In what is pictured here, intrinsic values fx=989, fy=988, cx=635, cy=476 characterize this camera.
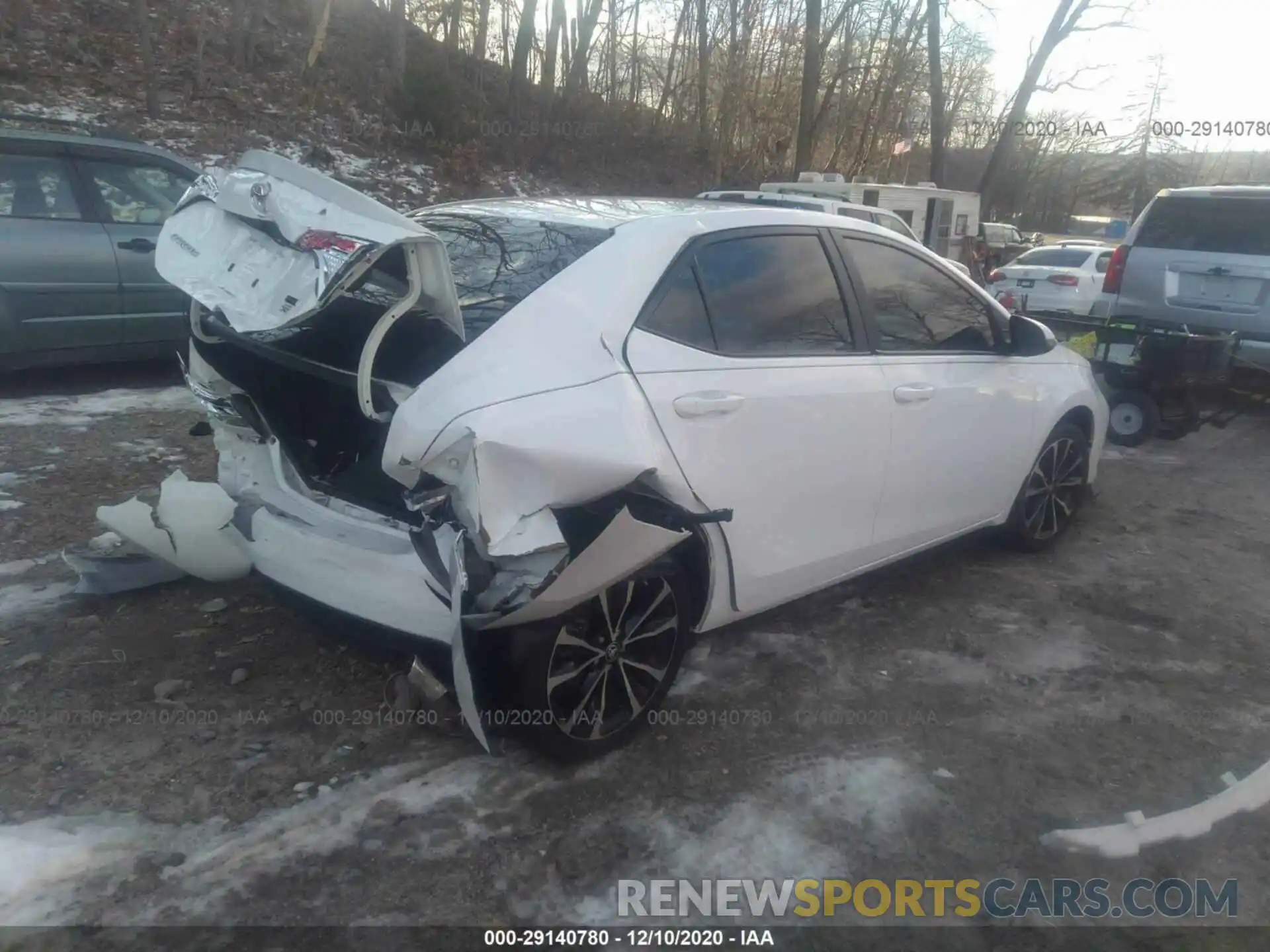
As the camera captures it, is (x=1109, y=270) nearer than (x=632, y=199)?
No

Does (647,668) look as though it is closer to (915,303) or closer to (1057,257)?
(915,303)

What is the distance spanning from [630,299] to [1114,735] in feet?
7.52

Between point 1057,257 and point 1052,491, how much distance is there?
15442 millimetres

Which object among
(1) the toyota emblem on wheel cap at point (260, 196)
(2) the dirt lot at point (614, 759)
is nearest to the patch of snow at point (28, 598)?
(2) the dirt lot at point (614, 759)

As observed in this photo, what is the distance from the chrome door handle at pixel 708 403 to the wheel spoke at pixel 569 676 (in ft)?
2.61

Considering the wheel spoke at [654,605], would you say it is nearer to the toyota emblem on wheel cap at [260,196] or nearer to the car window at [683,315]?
the car window at [683,315]

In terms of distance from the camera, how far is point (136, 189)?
693cm

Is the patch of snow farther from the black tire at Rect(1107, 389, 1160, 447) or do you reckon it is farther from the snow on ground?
the black tire at Rect(1107, 389, 1160, 447)

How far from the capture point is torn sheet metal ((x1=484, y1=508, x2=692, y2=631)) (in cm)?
269

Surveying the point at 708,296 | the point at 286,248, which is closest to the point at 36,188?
the point at 286,248

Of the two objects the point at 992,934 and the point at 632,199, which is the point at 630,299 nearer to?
the point at 632,199

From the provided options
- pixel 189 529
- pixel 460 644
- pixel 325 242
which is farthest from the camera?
pixel 189 529

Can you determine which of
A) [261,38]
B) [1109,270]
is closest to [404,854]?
[1109,270]

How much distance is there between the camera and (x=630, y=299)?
9.98 feet
